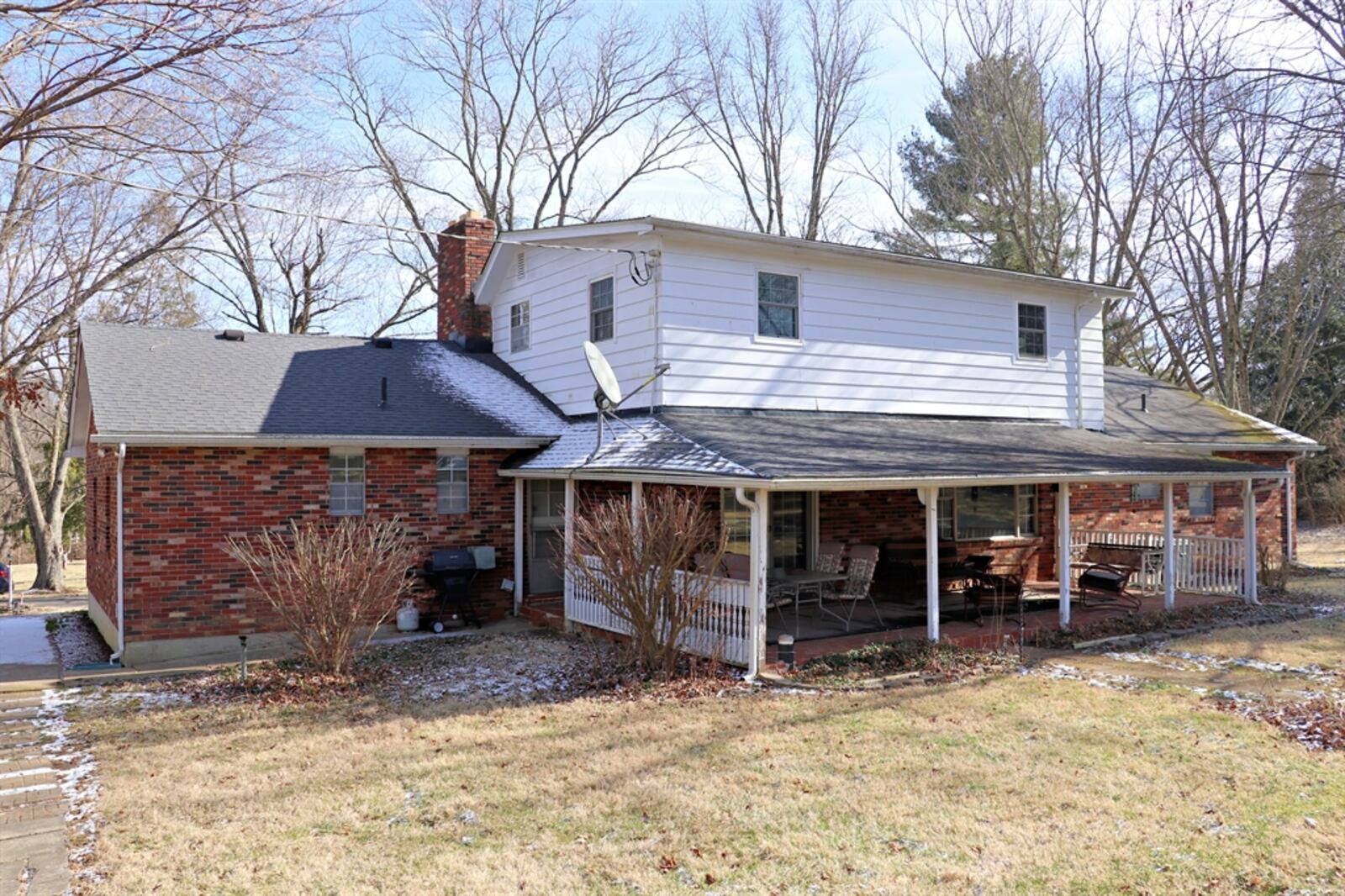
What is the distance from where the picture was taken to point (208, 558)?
1094 centimetres

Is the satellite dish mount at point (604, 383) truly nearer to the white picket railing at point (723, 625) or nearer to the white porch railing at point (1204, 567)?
the white picket railing at point (723, 625)

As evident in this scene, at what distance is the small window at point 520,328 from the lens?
49.4 feet

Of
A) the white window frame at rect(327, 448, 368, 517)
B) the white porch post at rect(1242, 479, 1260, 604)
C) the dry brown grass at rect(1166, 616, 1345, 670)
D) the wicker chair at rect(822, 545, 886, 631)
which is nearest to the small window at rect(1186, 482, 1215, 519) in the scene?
the white porch post at rect(1242, 479, 1260, 604)

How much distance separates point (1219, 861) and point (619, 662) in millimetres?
5890

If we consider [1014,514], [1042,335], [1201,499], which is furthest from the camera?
[1201,499]

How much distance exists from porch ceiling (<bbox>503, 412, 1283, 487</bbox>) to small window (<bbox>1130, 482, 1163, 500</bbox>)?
2659 millimetres

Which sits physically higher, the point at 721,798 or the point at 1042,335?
the point at 1042,335

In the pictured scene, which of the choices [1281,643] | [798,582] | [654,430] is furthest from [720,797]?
[1281,643]

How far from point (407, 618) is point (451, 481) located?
6.34ft

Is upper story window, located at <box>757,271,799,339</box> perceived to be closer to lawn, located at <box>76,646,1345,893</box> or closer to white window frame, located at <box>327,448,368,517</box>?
white window frame, located at <box>327,448,368,517</box>

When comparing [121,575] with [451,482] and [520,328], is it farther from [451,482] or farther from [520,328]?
[520,328]

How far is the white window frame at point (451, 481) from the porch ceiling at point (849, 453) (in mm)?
840

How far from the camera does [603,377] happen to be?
1162 cm

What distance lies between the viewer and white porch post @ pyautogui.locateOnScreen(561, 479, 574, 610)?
1083 centimetres
